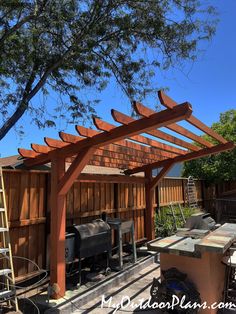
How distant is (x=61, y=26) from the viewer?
7.72 metres

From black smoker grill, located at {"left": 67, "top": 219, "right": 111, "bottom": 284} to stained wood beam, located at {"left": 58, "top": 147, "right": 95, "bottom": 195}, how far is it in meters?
0.88

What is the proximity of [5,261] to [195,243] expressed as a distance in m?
2.90

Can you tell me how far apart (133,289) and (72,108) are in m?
4.92

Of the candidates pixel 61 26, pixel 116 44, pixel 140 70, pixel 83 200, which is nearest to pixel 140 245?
pixel 83 200

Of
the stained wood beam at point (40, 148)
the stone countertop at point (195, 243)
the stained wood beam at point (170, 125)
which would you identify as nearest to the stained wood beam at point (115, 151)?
the stained wood beam at point (40, 148)

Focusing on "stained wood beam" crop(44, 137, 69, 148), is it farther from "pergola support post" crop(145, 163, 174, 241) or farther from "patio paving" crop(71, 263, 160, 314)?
"pergola support post" crop(145, 163, 174, 241)

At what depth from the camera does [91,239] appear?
18.7 feet

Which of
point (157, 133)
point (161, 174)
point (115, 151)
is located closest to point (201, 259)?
point (157, 133)

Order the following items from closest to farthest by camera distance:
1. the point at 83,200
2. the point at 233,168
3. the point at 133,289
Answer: the point at 133,289 → the point at 83,200 → the point at 233,168

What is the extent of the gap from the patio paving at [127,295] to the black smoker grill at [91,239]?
75 cm

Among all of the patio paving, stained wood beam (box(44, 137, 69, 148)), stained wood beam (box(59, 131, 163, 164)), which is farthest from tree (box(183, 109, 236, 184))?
stained wood beam (box(44, 137, 69, 148))

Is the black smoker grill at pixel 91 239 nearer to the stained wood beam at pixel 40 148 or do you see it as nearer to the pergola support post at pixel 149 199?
the stained wood beam at pixel 40 148

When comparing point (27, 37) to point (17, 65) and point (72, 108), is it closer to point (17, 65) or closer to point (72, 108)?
point (17, 65)

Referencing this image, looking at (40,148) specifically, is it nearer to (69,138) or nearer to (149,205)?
(69,138)
